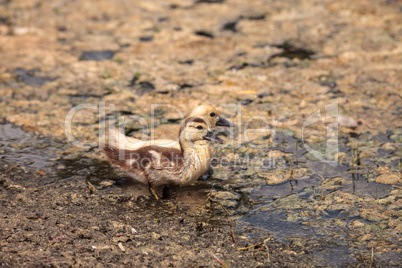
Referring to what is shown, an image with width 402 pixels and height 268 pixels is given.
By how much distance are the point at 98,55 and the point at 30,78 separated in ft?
4.40

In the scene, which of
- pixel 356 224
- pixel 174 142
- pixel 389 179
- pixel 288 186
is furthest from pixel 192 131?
pixel 389 179

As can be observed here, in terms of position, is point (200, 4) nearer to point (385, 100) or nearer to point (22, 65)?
point (22, 65)

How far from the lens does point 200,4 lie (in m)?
10.7

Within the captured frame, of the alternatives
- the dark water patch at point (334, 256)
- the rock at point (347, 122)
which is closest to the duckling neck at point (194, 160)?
the dark water patch at point (334, 256)

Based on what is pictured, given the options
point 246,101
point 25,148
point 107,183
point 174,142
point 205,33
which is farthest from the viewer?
point 205,33

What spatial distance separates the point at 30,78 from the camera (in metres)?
7.91

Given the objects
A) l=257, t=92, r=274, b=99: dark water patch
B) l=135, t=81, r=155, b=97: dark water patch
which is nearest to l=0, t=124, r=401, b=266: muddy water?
l=257, t=92, r=274, b=99: dark water patch

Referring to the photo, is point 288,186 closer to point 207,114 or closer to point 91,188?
point 207,114

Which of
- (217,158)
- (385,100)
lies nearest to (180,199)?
(217,158)

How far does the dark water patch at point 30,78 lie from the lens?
7773mm

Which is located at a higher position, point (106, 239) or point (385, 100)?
→ point (385, 100)

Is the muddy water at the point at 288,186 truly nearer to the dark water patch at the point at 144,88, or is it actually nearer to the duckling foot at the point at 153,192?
the duckling foot at the point at 153,192

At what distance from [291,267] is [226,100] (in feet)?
12.0

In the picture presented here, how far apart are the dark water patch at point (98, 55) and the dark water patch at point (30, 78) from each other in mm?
931
